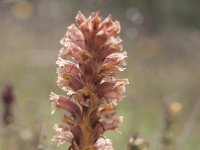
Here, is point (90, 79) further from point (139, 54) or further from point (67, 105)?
point (139, 54)

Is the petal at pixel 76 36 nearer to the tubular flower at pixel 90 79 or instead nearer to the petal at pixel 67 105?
the tubular flower at pixel 90 79

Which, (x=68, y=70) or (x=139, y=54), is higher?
(x=139, y=54)

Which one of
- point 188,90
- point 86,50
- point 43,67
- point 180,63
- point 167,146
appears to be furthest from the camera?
point 180,63

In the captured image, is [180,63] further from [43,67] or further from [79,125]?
[79,125]

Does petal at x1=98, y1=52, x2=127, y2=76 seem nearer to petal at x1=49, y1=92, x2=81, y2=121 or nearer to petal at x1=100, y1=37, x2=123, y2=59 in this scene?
petal at x1=100, y1=37, x2=123, y2=59

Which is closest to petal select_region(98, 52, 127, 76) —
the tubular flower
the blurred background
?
the tubular flower

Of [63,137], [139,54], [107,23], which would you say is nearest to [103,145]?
[63,137]

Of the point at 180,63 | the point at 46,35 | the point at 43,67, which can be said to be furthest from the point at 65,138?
the point at 46,35
